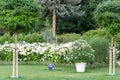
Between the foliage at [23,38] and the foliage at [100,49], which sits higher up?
the foliage at [23,38]

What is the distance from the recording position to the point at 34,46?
2319cm

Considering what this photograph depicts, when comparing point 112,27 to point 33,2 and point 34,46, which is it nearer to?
point 33,2

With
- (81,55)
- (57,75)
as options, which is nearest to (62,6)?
(81,55)

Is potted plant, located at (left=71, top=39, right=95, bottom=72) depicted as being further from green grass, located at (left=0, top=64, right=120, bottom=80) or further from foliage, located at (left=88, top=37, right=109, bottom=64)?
foliage, located at (left=88, top=37, right=109, bottom=64)

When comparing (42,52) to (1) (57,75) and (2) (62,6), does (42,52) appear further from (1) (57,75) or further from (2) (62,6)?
(2) (62,6)

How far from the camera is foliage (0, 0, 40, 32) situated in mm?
14117

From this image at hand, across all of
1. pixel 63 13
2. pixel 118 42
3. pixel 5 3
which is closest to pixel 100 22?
pixel 5 3

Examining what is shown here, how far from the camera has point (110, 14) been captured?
15.4 m

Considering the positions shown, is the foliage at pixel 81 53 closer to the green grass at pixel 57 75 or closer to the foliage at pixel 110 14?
the green grass at pixel 57 75

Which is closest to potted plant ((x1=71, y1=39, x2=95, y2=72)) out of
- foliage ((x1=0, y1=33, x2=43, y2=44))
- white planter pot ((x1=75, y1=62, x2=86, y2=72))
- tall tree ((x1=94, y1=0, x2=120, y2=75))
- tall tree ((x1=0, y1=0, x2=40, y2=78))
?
white planter pot ((x1=75, y1=62, x2=86, y2=72))

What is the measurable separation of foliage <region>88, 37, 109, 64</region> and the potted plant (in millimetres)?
2244

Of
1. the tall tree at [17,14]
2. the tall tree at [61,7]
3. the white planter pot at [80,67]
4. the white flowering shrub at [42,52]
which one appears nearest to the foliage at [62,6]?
the tall tree at [61,7]

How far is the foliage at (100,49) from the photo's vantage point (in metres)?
21.4

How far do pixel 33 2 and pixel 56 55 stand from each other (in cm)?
766
